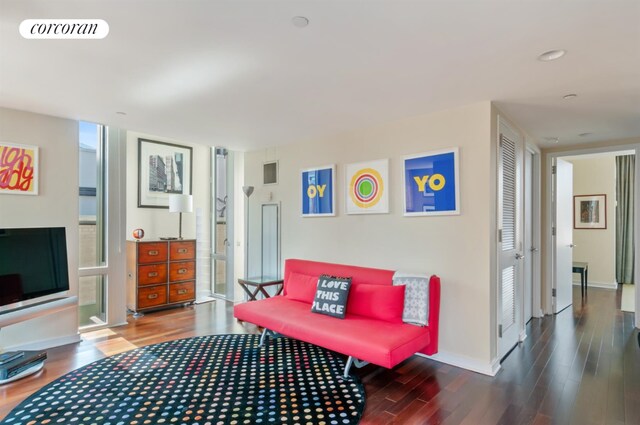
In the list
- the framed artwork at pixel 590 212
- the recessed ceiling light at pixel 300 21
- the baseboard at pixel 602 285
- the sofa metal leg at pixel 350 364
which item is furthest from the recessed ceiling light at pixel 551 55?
the baseboard at pixel 602 285

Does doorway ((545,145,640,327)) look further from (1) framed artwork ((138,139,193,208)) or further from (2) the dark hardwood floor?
(1) framed artwork ((138,139,193,208))

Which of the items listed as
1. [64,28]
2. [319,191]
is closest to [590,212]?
[319,191]

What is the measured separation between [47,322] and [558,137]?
623 cm

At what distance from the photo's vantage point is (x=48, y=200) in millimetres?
3508

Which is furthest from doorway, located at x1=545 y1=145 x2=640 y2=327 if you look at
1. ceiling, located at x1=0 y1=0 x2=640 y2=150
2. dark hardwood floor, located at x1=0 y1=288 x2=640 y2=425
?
ceiling, located at x1=0 y1=0 x2=640 y2=150

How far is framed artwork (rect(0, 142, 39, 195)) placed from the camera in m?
3.22

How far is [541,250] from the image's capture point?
469cm

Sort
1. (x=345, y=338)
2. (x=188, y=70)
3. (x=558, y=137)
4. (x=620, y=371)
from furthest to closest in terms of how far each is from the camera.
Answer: (x=558, y=137)
(x=620, y=371)
(x=345, y=338)
(x=188, y=70)

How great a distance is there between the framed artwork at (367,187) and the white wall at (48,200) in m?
3.07

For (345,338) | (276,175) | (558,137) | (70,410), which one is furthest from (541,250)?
(70,410)

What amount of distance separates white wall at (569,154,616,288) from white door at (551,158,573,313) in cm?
188

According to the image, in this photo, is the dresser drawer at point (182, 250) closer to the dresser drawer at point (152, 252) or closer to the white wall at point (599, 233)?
the dresser drawer at point (152, 252)

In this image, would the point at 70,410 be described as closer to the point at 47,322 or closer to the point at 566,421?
the point at 47,322

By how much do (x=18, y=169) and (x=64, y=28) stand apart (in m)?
2.24
